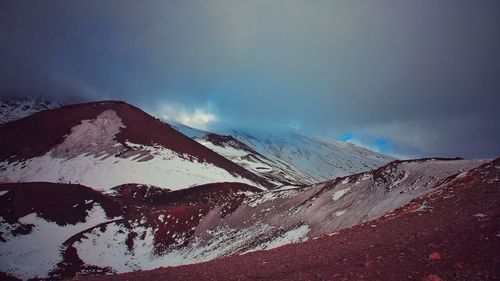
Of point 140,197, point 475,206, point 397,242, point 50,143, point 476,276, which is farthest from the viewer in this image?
point 50,143

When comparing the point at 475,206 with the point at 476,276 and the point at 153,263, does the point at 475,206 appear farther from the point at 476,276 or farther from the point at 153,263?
the point at 153,263

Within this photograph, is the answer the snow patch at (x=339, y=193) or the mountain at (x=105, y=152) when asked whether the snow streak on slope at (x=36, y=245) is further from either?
the mountain at (x=105, y=152)

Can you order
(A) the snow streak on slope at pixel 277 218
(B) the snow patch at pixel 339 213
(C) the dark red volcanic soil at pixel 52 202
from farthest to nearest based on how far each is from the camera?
(C) the dark red volcanic soil at pixel 52 202 → (B) the snow patch at pixel 339 213 → (A) the snow streak on slope at pixel 277 218

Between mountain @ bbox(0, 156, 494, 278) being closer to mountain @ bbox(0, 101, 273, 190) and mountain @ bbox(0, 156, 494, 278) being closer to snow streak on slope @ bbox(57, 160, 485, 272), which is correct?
snow streak on slope @ bbox(57, 160, 485, 272)

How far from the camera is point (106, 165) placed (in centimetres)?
9381

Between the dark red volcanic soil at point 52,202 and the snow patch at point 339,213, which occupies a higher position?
the dark red volcanic soil at point 52,202

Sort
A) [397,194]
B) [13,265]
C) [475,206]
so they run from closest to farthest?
[475,206] < [397,194] < [13,265]

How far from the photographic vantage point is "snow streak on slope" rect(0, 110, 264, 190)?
3457 inches

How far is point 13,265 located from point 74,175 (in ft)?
184

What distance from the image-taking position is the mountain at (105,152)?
293 feet

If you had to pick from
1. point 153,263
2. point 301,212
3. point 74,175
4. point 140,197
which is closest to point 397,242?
point 301,212

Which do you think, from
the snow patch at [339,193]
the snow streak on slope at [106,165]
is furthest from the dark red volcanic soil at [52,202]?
the snow patch at [339,193]

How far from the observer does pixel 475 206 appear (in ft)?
43.5

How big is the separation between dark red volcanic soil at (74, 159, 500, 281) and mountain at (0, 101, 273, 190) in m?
75.7
